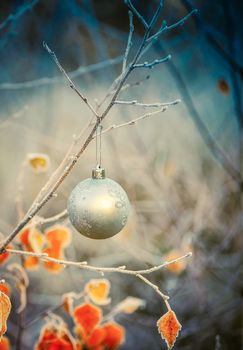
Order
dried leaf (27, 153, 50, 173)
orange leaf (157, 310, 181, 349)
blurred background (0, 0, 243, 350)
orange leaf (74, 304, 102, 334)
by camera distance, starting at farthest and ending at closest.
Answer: blurred background (0, 0, 243, 350) < orange leaf (74, 304, 102, 334) < dried leaf (27, 153, 50, 173) < orange leaf (157, 310, 181, 349)

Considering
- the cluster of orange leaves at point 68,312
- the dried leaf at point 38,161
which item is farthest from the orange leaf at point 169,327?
the dried leaf at point 38,161

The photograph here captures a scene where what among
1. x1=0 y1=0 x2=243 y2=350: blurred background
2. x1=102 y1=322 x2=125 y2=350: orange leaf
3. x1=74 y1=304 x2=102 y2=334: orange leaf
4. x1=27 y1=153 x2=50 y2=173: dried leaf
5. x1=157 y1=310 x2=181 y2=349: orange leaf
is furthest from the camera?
x1=0 y1=0 x2=243 y2=350: blurred background

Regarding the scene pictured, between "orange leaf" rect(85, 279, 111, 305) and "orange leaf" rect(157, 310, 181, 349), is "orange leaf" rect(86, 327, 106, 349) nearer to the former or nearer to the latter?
"orange leaf" rect(85, 279, 111, 305)

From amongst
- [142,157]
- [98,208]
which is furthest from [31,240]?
[142,157]

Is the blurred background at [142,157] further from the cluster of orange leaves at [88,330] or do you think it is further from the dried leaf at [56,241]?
the dried leaf at [56,241]

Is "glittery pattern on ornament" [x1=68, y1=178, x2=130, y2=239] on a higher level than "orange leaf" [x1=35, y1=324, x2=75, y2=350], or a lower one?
higher

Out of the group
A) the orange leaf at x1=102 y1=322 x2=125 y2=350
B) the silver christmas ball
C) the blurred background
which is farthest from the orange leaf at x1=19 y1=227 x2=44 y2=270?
the blurred background

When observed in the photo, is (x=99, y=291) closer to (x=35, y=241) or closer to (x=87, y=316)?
(x=87, y=316)
